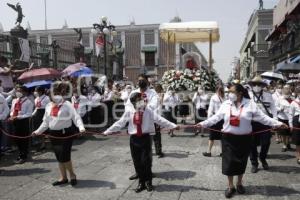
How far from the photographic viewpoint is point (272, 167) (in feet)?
26.9

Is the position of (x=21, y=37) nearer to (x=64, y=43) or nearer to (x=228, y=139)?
(x=64, y=43)

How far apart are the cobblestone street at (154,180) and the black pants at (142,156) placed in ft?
0.98

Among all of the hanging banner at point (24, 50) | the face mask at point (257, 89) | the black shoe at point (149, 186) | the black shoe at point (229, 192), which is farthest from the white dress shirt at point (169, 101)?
the black shoe at point (229, 192)

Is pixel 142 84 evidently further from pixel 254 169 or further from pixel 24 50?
pixel 24 50

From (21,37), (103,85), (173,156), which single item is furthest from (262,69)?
(173,156)

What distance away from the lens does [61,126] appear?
700cm

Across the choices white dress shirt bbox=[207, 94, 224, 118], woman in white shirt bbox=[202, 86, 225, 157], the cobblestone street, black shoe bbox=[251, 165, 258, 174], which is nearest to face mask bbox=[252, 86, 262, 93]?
woman in white shirt bbox=[202, 86, 225, 157]

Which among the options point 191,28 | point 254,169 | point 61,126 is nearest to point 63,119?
point 61,126

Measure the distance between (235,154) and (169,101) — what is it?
6.65 meters

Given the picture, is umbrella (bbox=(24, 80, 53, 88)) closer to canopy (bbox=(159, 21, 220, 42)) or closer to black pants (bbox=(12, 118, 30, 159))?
black pants (bbox=(12, 118, 30, 159))

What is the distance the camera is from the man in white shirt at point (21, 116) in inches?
365

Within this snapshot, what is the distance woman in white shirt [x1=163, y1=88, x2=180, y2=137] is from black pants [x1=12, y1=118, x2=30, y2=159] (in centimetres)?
438

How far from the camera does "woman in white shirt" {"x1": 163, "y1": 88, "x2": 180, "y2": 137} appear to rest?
1239cm

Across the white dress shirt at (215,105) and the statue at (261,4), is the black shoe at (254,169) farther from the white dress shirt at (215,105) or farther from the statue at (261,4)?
the statue at (261,4)
